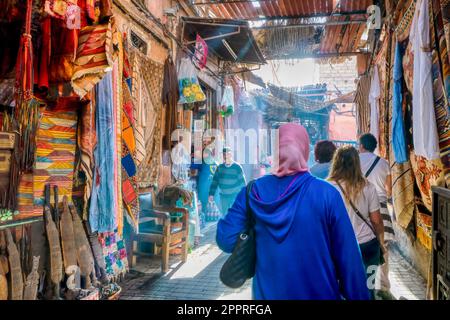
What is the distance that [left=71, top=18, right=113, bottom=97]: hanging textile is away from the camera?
2604 mm

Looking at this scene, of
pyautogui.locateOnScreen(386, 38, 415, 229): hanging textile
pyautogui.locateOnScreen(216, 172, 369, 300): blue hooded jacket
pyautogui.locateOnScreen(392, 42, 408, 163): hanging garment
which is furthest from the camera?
pyautogui.locateOnScreen(386, 38, 415, 229): hanging textile

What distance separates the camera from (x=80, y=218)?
321 cm

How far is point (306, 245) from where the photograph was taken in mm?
1608

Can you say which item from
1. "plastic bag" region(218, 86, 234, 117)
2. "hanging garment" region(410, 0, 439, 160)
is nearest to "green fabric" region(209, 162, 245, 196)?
"plastic bag" region(218, 86, 234, 117)

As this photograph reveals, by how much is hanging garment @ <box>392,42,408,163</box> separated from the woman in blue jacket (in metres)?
2.50

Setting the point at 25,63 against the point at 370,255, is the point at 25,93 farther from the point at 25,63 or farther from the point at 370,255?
the point at 370,255

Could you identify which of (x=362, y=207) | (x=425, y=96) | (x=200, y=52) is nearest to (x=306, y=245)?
(x=362, y=207)

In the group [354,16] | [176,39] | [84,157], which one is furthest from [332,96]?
[84,157]

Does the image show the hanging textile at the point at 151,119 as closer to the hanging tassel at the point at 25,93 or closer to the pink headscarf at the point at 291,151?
the hanging tassel at the point at 25,93

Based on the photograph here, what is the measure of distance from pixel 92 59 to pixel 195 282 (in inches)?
119

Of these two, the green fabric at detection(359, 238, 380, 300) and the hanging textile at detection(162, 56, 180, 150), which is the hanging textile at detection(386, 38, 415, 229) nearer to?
the green fabric at detection(359, 238, 380, 300)

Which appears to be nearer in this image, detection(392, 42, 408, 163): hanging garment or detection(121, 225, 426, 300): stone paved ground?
detection(392, 42, 408, 163): hanging garment
